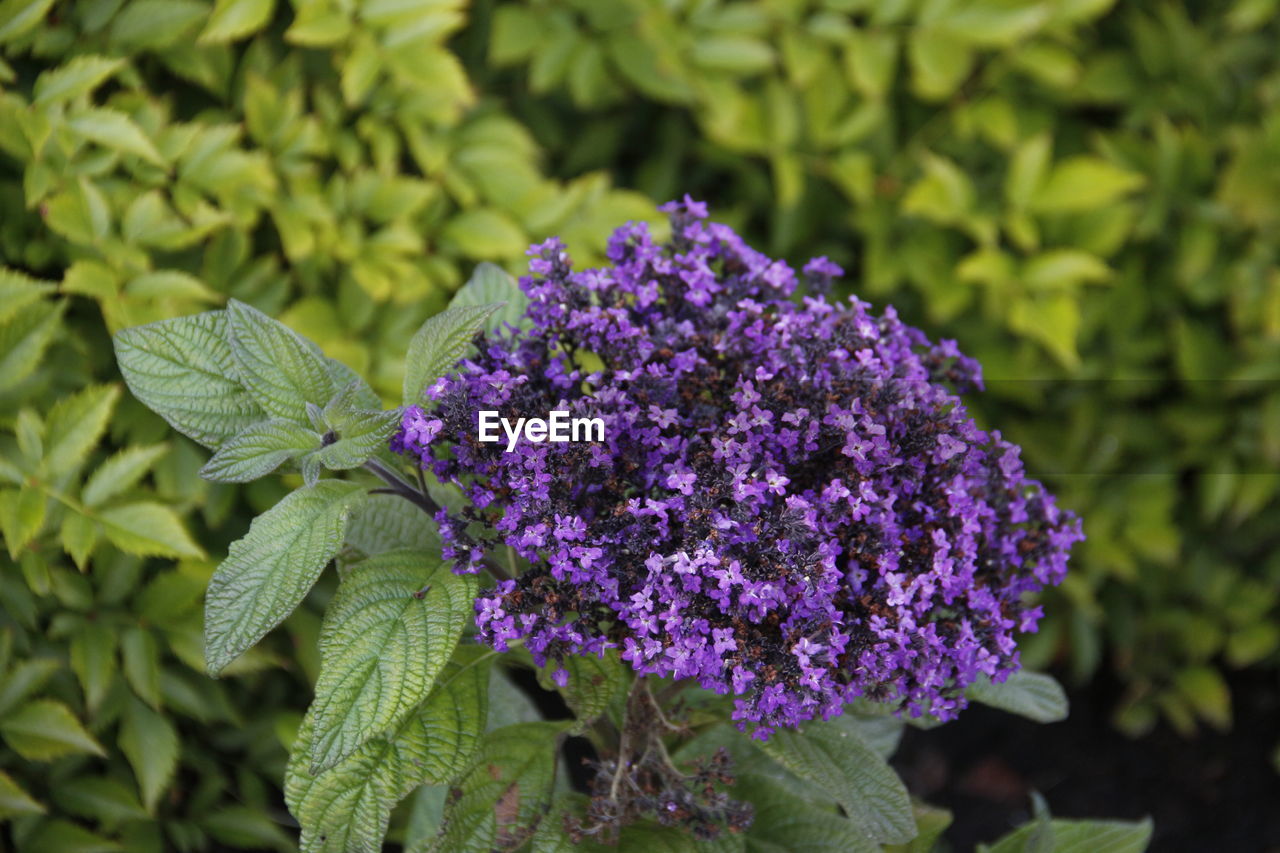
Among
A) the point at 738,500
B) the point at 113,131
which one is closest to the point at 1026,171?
the point at 738,500

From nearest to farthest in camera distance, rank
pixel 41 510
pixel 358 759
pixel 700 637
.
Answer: pixel 700 637 < pixel 358 759 < pixel 41 510

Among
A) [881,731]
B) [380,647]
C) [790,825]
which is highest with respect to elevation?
[380,647]

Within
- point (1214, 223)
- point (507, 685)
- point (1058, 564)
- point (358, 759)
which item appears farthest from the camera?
point (1214, 223)

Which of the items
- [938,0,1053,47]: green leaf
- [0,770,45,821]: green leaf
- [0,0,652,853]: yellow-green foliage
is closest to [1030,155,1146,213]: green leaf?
[938,0,1053,47]: green leaf

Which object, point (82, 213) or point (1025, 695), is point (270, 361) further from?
point (1025, 695)

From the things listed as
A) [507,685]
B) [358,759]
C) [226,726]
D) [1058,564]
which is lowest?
[226,726]

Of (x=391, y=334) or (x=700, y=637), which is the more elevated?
(x=700, y=637)

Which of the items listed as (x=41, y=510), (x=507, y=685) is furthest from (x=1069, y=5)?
(x=41, y=510)

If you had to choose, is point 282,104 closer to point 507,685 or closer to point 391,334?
point 391,334
